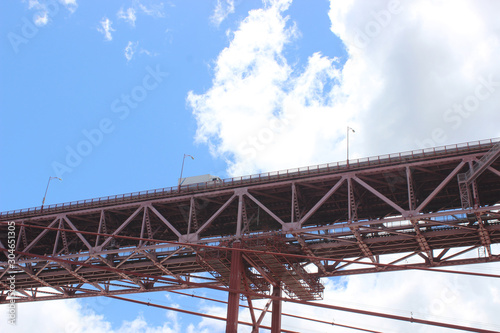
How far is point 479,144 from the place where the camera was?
46781mm

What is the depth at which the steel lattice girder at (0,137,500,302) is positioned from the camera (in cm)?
4716

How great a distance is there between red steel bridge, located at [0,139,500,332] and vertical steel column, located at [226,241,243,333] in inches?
Result: 3.7

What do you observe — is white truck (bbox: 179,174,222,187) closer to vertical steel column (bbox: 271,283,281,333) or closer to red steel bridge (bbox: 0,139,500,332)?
red steel bridge (bbox: 0,139,500,332)

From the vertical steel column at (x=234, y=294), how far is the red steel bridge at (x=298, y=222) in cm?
9

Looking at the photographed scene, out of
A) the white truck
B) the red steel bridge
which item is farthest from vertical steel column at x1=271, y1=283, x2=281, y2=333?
the white truck

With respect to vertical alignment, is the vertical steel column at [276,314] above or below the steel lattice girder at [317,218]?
below

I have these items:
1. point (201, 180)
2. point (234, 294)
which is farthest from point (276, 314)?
point (201, 180)

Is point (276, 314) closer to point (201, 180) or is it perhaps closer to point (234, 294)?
point (234, 294)

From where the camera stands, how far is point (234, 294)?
45844mm

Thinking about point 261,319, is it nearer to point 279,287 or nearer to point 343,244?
point 279,287

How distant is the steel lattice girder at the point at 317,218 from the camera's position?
47.2m

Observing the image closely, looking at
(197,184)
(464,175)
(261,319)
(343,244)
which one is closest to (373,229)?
(343,244)

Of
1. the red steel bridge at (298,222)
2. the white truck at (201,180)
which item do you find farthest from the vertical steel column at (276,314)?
the white truck at (201,180)

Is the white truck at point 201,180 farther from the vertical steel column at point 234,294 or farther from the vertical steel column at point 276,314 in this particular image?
the vertical steel column at point 276,314
